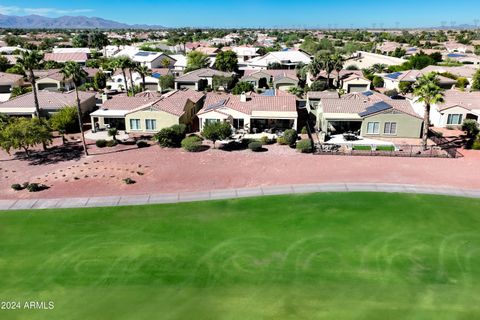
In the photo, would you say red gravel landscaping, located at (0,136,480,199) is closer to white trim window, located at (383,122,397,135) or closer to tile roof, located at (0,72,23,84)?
white trim window, located at (383,122,397,135)

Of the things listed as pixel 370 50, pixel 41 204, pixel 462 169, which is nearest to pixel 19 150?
pixel 41 204

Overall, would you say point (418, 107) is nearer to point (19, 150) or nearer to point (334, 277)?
point (334, 277)

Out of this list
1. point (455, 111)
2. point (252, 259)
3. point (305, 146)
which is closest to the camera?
point (252, 259)

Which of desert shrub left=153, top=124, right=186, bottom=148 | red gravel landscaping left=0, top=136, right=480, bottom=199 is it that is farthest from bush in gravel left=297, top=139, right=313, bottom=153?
desert shrub left=153, top=124, right=186, bottom=148

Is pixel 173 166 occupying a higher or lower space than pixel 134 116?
lower

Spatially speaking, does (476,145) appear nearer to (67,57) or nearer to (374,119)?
(374,119)

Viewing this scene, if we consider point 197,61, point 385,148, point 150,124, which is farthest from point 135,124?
point 197,61
